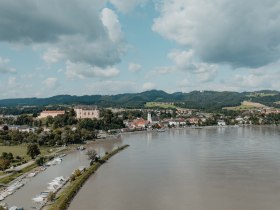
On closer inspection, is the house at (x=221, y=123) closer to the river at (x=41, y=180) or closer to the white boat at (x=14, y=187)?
the river at (x=41, y=180)

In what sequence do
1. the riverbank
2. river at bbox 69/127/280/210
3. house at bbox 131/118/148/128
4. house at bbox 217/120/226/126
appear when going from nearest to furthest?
the riverbank → river at bbox 69/127/280/210 → house at bbox 131/118/148/128 → house at bbox 217/120/226/126

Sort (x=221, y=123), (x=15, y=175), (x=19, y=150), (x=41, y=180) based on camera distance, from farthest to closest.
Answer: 1. (x=221, y=123)
2. (x=19, y=150)
3. (x=15, y=175)
4. (x=41, y=180)

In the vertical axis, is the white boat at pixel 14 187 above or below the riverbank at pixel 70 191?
below

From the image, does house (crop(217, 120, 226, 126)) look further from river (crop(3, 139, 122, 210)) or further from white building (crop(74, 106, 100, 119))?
river (crop(3, 139, 122, 210))

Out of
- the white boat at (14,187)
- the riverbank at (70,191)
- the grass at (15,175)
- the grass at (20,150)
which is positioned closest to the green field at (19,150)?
the grass at (20,150)

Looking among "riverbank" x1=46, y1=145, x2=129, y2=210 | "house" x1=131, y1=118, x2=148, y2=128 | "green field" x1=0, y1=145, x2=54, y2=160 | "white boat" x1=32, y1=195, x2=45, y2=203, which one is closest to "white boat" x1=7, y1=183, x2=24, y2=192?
"white boat" x1=32, y1=195, x2=45, y2=203

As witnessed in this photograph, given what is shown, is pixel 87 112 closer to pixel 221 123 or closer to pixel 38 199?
pixel 221 123

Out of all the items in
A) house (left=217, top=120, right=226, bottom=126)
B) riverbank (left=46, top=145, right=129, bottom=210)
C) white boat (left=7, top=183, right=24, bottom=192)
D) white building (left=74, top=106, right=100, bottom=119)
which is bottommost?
house (left=217, top=120, right=226, bottom=126)

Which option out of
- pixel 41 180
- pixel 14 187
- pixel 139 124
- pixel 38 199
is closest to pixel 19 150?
pixel 41 180

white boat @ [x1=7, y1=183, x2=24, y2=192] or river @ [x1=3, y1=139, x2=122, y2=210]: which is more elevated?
white boat @ [x1=7, y1=183, x2=24, y2=192]

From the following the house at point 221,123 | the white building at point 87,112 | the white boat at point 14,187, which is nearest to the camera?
the white boat at point 14,187
